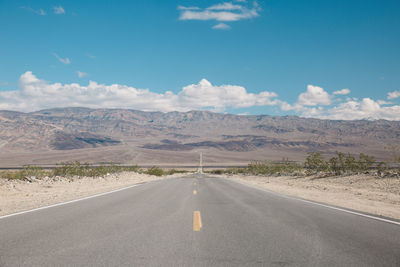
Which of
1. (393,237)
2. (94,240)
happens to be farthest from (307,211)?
(94,240)

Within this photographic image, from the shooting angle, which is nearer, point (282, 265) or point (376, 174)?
point (282, 265)

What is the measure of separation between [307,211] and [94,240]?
6533mm

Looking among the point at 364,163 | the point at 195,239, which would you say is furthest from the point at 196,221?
the point at 364,163

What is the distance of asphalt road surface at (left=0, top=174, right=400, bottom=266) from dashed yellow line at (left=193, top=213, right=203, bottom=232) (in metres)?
0.02

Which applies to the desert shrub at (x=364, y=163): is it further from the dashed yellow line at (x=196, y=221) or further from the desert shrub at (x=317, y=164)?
the dashed yellow line at (x=196, y=221)

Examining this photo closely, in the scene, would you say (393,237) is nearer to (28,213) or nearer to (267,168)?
(28,213)

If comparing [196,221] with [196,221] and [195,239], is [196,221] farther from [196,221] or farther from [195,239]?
[195,239]

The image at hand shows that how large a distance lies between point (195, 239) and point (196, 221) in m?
1.79

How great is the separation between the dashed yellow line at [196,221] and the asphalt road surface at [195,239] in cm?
2

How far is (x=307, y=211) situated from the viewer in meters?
9.35

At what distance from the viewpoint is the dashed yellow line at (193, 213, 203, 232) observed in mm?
6730

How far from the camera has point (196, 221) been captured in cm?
756

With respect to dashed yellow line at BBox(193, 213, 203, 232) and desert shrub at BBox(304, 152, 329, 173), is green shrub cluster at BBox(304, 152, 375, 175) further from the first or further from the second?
dashed yellow line at BBox(193, 213, 203, 232)

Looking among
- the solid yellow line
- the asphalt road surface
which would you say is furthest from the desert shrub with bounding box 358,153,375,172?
the solid yellow line
